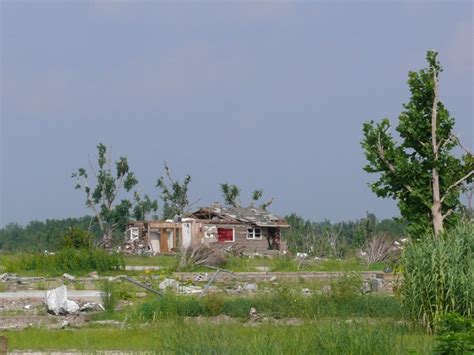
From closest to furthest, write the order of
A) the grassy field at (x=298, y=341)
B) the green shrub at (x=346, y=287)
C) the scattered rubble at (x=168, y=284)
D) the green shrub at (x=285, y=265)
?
the grassy field at (x=298, y=341)
the green shrub at (x=346, y=287)
the scattered rubble at (x=168, y=284)
the green shrub at (x=285, y=265)

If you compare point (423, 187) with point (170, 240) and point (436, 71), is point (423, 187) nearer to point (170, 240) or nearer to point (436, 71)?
point (436, 71)

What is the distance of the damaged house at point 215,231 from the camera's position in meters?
56.5

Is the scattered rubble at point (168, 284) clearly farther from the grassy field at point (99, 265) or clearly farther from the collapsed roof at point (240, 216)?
the collapsed roof at point (240, 216)

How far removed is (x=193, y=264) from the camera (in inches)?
1496

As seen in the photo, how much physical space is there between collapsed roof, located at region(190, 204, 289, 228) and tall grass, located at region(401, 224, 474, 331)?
→ 134 ft

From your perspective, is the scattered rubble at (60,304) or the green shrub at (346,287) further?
the scattered rubble at (60,304)

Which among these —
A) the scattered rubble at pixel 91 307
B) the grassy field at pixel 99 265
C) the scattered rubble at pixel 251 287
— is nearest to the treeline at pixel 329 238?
the grassy field at pixel 99 265

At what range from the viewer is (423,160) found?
2269 centimetres

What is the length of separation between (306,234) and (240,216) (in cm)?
1308

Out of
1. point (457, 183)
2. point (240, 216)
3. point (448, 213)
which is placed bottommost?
point (448, 213)

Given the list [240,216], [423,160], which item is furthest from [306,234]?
[423,160]

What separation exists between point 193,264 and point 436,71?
1758 cm

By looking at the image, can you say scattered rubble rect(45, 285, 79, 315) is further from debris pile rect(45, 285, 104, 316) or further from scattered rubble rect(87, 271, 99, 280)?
scattered rubble rect(87, 271, 99, 280)

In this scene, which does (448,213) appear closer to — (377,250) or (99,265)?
(99,265)
